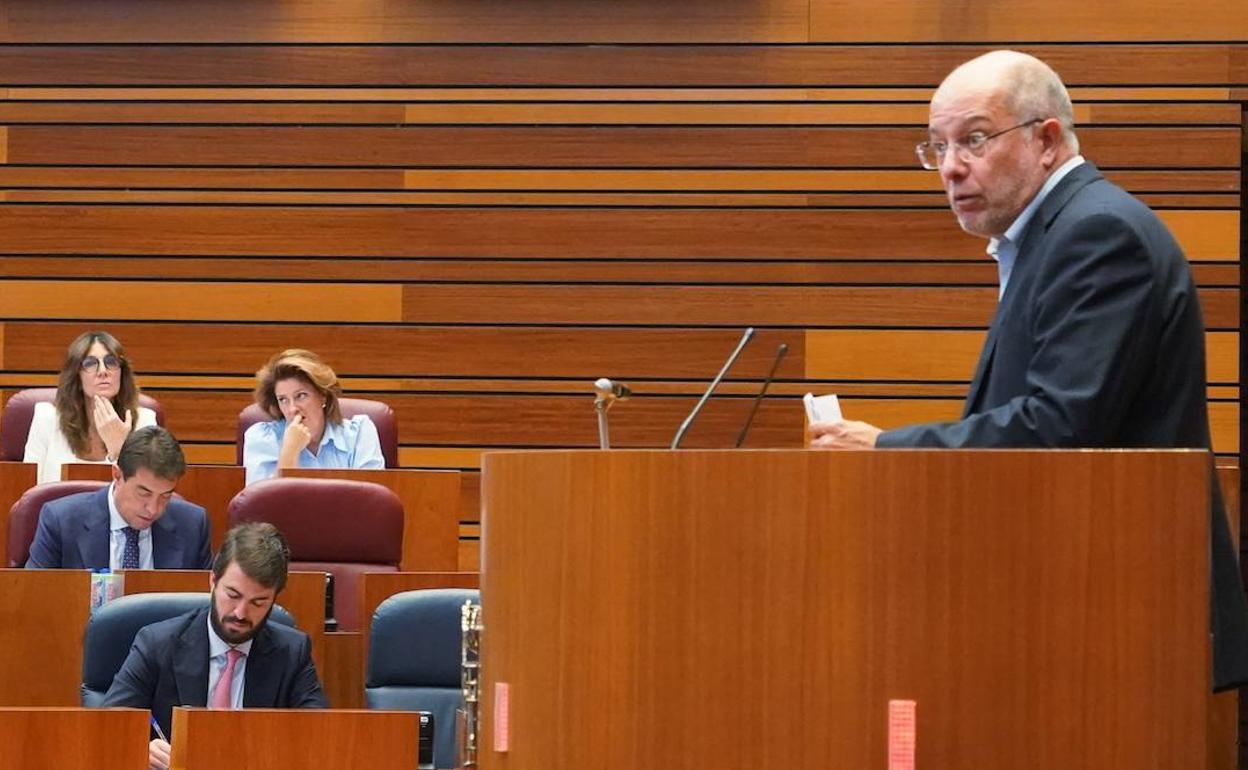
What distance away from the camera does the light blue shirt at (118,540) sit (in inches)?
170

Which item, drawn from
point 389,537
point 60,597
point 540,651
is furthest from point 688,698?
point 389,537

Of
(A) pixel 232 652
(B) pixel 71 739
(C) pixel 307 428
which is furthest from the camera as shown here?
(C) pixel 307 428

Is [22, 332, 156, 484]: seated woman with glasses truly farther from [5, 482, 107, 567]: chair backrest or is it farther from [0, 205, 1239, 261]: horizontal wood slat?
[0, 205, 1239, 261]: horizontal wood slat

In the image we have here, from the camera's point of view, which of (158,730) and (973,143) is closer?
(973,143)

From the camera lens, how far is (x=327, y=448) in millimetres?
5324

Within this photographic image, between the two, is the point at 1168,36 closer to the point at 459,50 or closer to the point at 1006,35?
the point at 1006,35

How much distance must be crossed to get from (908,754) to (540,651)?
0.37 meters

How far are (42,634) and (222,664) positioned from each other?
52 cm

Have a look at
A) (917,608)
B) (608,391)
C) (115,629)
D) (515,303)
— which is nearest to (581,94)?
(515,303)

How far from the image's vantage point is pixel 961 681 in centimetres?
165

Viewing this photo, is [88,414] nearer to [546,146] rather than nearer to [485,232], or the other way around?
[485,232]

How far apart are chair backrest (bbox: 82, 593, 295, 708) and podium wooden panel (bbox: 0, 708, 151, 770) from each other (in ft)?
2.70

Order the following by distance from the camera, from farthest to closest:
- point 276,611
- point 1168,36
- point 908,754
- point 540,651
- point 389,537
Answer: point 1168,36
point 389,537
point 276,611
point 540,651
point 908,754

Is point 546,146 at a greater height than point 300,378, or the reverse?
point 546,146
